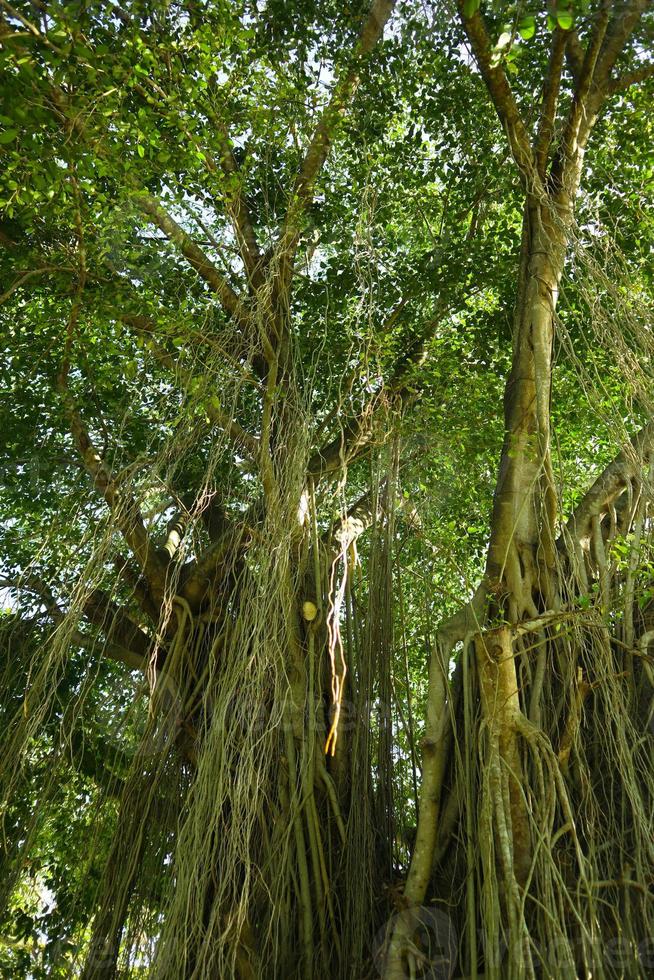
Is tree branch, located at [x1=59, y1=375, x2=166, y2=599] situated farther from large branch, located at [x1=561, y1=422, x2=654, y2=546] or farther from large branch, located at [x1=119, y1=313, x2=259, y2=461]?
large branch, located at [x1=561, y1=422, x2=654, y2=546]

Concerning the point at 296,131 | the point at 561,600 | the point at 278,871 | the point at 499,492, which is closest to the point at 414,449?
the point at 499,492

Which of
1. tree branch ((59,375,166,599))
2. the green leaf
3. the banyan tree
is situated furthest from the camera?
tree branch ((59,375,166,599))

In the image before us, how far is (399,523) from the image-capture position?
12.2 feet

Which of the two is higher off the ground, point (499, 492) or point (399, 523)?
point (399, 523)

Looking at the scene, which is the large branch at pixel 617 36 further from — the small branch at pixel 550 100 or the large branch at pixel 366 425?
the large branch at pixel 366 425

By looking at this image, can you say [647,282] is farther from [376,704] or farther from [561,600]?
[376,704]

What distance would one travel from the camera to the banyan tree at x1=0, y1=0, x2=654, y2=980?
2.44 metres

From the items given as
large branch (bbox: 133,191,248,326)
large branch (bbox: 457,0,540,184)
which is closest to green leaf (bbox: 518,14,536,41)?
large branch (bbox: 457,0,540,184)

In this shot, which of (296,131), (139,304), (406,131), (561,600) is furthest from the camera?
(406,131)

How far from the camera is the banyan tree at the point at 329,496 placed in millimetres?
2443

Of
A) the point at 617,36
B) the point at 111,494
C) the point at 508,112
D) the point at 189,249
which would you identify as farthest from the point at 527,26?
the point at 111,494

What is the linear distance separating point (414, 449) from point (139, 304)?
1.30 meters

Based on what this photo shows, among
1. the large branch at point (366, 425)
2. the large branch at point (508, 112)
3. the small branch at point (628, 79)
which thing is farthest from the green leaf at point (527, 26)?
the large branch at point (366, 425)

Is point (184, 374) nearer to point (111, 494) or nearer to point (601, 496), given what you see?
point (111, 494)
